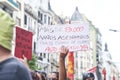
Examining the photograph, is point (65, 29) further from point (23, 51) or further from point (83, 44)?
point (23, 51)

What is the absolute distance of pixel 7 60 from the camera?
2074 mm

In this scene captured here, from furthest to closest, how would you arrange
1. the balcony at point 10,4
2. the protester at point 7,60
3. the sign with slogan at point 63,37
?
the balcony at point 10,4, the sign with slogan at point 63,37, the protester at point 7,60

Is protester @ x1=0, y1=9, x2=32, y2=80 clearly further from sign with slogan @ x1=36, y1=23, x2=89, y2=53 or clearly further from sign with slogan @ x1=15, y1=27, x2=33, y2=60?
sign with slogan @ x1=36, y1=23, x2=89, y2=53

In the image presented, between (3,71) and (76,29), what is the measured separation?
307 inches

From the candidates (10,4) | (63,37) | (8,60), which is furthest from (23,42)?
(10,4)

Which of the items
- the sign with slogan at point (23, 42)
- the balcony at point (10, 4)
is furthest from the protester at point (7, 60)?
the balcony at point (10, 4)

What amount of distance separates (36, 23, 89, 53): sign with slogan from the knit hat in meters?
6.62

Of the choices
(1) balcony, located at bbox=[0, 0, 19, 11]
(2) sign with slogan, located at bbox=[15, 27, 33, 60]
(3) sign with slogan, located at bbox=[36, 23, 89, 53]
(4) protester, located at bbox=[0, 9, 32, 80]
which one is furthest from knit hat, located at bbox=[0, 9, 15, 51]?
(1) balcony, located at bbox=[0, 0, 19, 11]

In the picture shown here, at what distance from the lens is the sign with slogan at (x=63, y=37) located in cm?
891

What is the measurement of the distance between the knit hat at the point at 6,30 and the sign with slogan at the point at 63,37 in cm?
662

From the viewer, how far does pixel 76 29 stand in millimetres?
9781

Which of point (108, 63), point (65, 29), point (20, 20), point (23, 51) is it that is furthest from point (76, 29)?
point (108, 63)

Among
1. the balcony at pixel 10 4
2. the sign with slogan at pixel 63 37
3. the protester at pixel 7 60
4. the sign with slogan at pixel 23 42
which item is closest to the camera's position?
the protester at pixel 7 60

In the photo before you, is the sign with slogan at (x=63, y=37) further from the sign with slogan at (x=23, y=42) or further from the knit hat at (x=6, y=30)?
the knit hat at (x=6, y=30)
